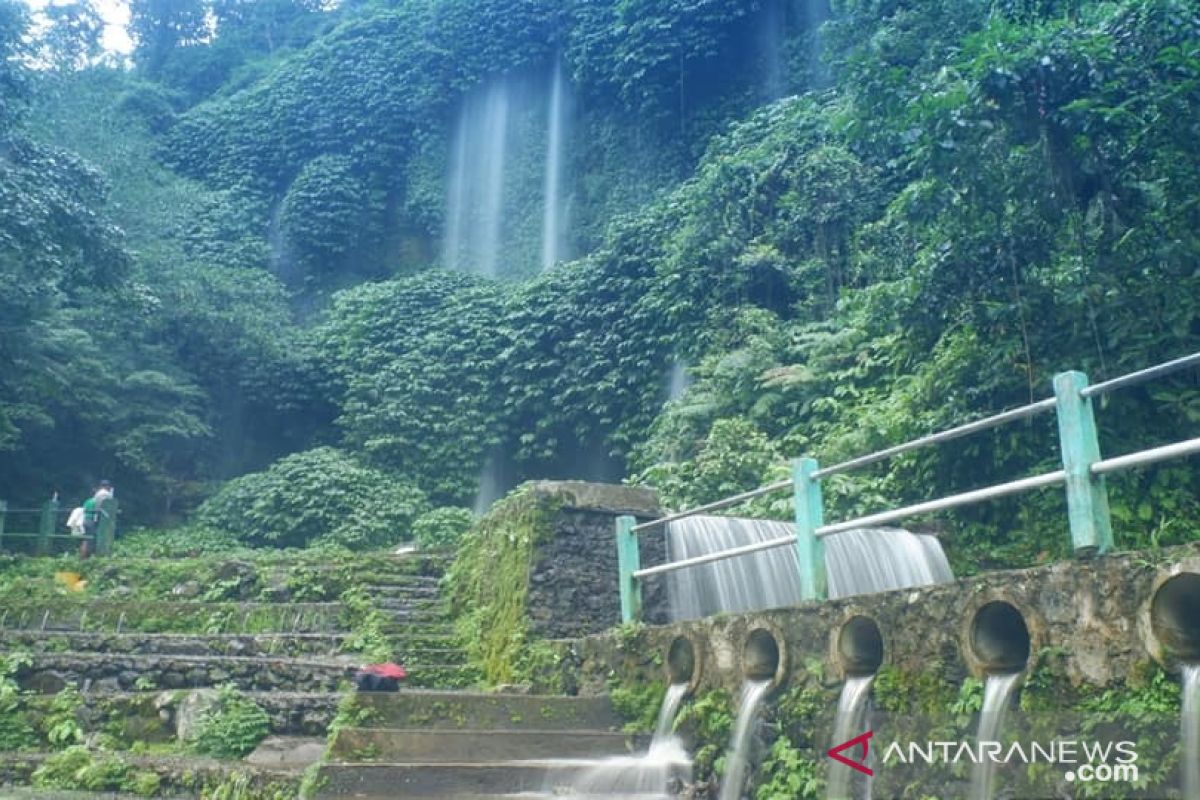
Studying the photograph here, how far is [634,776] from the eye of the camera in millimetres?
5414

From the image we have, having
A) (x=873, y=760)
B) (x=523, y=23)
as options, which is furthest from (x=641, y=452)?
(x=523, y=23)

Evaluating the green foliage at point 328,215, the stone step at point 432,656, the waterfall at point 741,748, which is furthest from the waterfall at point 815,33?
the waterfall at point 741,748

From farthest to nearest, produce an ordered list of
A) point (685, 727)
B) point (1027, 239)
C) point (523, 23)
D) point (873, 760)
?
1. point (523, 23)
2. point (1027, 239)
3. point (685, 727)
4. point (873, 760)

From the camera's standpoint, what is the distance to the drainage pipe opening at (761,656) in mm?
5152

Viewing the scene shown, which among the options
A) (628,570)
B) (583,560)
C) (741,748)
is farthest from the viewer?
(583,560)

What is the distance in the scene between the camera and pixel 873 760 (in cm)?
435

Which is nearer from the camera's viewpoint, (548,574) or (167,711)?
(167,711)

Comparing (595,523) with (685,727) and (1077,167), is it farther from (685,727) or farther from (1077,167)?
(1077,167)

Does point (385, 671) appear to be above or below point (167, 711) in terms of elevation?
above

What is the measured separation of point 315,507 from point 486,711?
39.1 feet

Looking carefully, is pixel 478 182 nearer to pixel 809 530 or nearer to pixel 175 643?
pixel 175 643

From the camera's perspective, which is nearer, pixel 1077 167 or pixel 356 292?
pixel 1077 167

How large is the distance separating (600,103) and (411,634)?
18.1m

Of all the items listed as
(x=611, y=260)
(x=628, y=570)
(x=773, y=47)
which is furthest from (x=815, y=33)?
(x=628, y=570)
